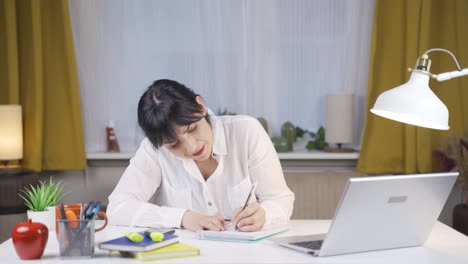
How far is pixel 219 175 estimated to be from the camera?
8.37 feet

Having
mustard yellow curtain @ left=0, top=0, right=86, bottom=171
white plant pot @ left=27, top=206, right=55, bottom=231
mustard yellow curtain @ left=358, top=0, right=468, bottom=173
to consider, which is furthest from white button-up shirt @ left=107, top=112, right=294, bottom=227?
mustard yellow curtain @ left=0, top=0, right=86, bottom=171

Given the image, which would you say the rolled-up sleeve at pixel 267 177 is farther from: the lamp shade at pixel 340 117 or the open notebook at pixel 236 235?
the lamp shade at pixel 340 117

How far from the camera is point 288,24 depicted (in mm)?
4195

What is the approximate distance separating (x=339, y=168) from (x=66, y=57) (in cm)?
180

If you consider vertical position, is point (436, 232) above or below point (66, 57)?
below

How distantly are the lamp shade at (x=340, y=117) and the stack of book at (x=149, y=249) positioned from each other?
2330 mm

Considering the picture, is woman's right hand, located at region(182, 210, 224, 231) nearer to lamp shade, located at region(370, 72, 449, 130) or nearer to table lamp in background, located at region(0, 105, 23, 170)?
lamp shade, located at region(370, 72, 449, 130)

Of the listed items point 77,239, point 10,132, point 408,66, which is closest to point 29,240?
point 77,239

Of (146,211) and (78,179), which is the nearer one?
(146,211)

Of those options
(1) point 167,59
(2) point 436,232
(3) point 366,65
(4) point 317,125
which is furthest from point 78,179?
(2) point 436,232

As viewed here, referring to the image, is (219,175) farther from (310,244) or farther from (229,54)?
(229,54)

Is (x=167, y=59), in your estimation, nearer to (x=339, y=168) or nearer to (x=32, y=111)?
(x=32, y=111)

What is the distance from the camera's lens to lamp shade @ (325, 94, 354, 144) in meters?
4.03

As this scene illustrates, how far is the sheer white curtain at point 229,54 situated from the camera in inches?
165
